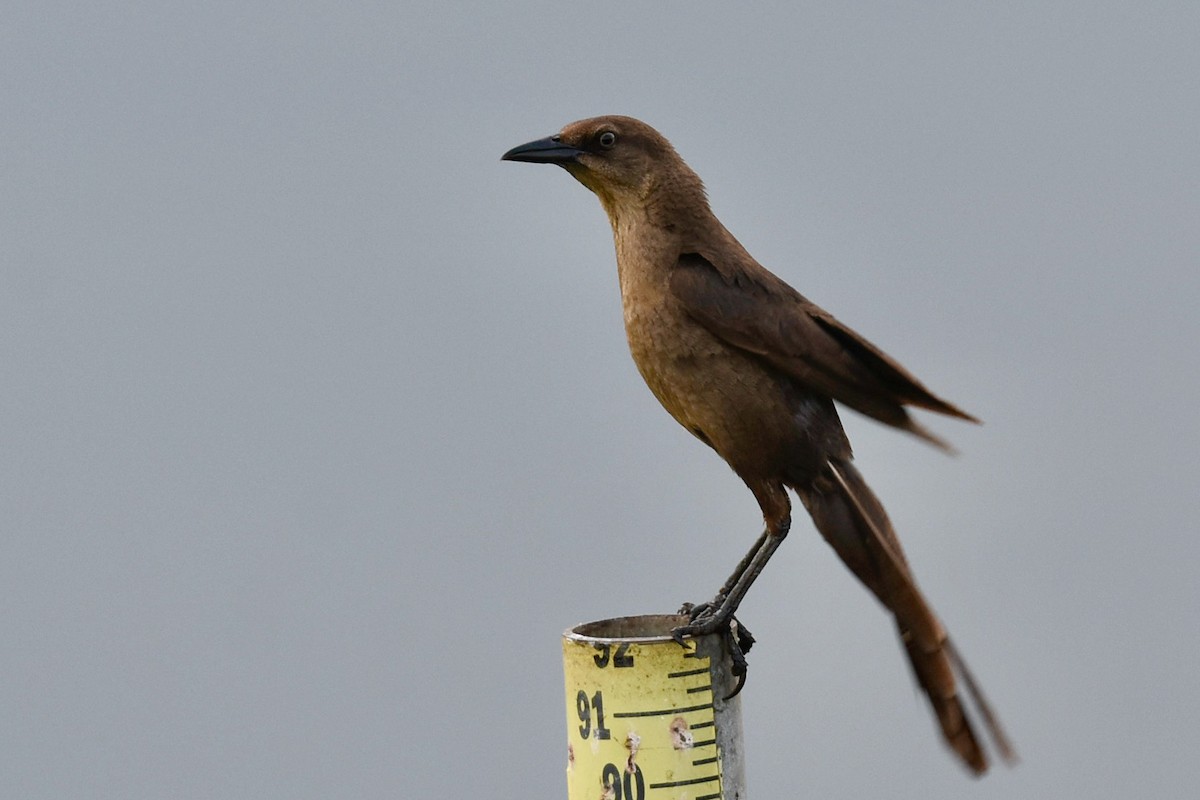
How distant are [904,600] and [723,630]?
52 centimetres

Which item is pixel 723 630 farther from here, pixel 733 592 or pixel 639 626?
pixel 639 626

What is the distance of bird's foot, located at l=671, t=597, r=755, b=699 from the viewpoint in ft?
11.5

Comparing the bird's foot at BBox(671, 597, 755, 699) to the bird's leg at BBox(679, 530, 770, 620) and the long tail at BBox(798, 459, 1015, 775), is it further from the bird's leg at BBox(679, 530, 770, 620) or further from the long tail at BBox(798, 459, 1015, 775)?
the long tail at BBox(798, 459, 1015, 775)

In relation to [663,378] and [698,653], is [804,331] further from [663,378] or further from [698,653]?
[698,653]

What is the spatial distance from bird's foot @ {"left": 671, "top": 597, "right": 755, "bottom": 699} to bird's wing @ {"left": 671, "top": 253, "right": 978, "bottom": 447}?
723mm

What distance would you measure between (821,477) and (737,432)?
11.2 inches

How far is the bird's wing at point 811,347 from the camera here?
11.4 ft

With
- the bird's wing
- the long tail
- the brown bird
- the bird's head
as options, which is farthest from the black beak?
the long tail

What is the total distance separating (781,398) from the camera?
11.5 ft

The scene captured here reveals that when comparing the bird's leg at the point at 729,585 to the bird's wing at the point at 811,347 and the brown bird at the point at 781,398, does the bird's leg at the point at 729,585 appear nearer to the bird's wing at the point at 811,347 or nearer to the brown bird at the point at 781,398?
the brown bird at the point at 781,398

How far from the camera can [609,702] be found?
3.44 m

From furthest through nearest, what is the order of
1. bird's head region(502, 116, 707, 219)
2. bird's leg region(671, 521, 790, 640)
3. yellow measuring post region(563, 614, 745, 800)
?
bird's head region(502, 116, 707, 219) → bird's leg region(671, 521, 790, 640) → yellow measuring post region(563, 614, 745, 800)

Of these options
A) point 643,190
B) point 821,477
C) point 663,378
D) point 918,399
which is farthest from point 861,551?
point 643,190

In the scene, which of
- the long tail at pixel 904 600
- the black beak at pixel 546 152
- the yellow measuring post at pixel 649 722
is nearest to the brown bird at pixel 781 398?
the long tail at pixel 904 600
